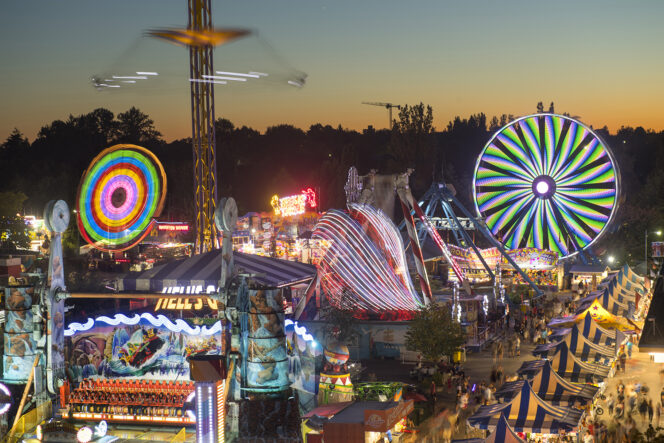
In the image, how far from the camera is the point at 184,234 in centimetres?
6569

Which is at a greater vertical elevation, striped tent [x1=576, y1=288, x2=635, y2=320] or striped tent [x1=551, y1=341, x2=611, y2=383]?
striped tent [x1=576, y1=288, x2=635, y2=320]

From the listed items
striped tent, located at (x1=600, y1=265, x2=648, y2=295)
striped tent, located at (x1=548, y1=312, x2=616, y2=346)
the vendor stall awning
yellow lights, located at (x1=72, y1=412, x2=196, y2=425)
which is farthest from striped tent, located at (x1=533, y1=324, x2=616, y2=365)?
yellow lights, located at (x1=72, y1=412, x2=196, y2=425)

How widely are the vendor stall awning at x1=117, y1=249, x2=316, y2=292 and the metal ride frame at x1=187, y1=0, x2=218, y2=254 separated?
389cm

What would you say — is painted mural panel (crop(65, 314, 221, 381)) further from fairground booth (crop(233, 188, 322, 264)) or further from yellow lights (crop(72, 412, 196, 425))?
fairground booth (crop(233, 188, 322, 264))

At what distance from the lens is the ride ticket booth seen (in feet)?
48.9

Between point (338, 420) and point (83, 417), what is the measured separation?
20.3 ft

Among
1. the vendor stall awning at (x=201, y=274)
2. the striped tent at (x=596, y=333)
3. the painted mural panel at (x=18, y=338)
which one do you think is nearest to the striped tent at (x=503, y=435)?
the painted mural panel at (x=18, y=338)

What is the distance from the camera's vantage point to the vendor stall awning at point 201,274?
2853 centimetres

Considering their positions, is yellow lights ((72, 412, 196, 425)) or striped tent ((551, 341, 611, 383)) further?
striped tent ((551, 341, 611, 383))

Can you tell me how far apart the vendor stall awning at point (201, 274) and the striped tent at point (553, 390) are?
10.8 meters

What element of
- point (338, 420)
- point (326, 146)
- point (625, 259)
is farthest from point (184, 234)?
point (338, 420)

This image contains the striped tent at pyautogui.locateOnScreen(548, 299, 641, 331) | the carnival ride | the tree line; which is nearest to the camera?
the striped tent at pyautogui.locateOnScreen(548, 299, 641, 331)

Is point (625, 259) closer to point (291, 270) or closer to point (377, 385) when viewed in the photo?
point (291, 270)

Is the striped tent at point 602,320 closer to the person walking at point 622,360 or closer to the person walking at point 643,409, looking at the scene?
the person walking at point 622,360
